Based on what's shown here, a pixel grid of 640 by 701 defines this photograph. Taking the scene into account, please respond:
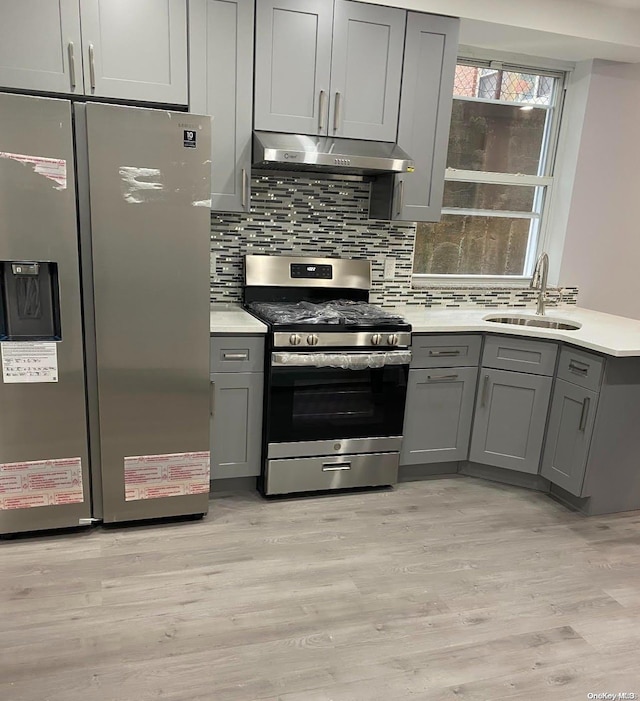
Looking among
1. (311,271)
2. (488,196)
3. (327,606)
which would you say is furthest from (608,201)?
(327,606)

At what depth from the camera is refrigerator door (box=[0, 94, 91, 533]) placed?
2.14 metres

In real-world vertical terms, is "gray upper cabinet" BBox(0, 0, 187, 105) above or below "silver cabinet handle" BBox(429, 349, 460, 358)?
above

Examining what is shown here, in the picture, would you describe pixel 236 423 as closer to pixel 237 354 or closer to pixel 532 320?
pixel 237 354

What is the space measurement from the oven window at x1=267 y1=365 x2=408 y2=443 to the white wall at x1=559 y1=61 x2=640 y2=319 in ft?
5.41

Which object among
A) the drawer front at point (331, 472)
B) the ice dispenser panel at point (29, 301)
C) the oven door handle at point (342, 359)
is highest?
the ice dispenser panel at point (29, 301)

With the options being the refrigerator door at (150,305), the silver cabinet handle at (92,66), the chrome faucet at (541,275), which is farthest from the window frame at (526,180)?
the silver cabinet handle at (92,66)

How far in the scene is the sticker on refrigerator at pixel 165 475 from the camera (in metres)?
2.55

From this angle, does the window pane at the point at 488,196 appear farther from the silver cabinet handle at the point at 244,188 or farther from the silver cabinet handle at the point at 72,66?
the silver cabinet handle at the point at 72,66

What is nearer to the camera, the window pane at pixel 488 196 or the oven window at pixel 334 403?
the oven window at pixel 334 403

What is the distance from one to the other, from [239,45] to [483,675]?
2798 millimetres

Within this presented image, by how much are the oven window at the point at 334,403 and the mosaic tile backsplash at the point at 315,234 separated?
0.73 meters

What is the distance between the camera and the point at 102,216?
2287 millimetres

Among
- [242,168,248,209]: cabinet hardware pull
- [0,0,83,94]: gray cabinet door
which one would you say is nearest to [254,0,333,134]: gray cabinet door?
[242,168,248,209]: cabinet hardware pull

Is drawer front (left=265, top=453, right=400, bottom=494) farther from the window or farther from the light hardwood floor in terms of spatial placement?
the window
